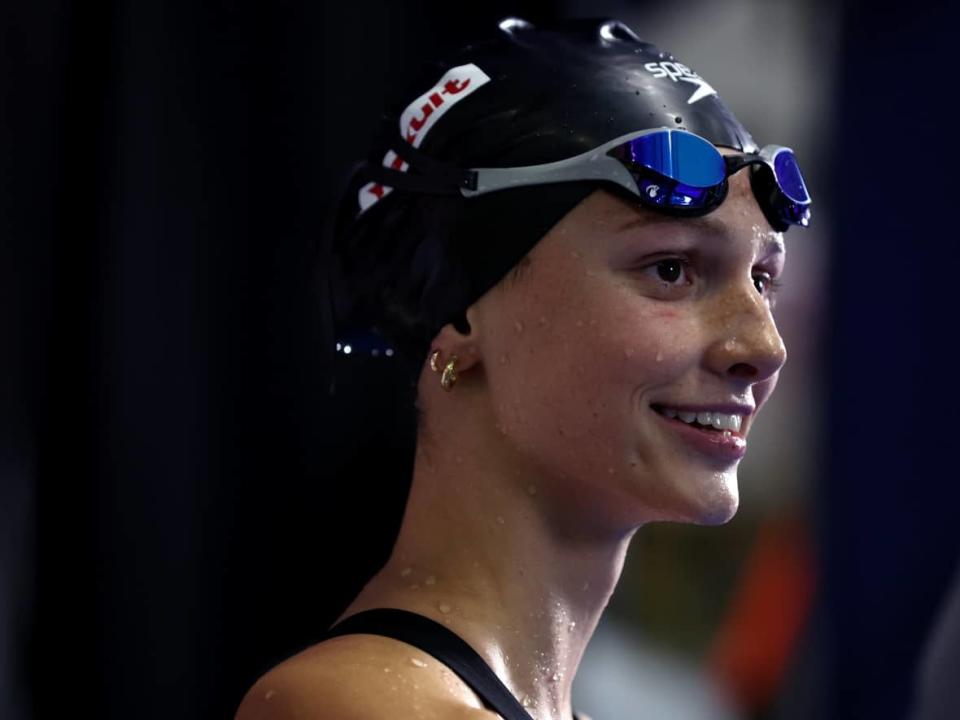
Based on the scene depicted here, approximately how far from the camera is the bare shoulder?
1.34 metres

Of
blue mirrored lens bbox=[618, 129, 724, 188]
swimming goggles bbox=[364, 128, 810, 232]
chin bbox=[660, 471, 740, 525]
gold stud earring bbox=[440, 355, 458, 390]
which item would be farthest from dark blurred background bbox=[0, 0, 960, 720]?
blue mirrored lens bbox=[618, 129, 724, 188]

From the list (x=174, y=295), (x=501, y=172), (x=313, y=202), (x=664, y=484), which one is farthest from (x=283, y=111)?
(x=664, y=484)

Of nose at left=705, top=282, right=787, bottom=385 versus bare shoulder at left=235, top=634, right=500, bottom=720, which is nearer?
bare shoulder at left=235, top=634, right=500, bottom=720

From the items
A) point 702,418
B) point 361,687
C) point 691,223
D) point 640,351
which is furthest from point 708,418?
point 361,687

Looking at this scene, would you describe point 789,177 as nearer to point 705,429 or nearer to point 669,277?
point 669,277

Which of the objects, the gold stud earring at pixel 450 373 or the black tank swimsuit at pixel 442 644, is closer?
the black tank swimsuit at pixel 442 644

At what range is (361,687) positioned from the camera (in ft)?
4.45

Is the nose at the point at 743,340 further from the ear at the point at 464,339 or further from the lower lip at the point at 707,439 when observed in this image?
the ear at the point at 464,339

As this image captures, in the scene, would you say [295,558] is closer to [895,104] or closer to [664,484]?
[664,484]

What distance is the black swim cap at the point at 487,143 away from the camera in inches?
61.3

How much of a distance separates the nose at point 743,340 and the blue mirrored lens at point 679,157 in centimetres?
14

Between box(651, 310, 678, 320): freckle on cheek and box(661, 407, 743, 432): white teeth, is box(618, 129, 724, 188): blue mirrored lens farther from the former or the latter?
box(661, 407, 743, 432): white teeth

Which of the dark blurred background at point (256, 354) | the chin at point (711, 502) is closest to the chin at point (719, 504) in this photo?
the chin at point (711, 502)

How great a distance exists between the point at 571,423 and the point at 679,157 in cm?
32
